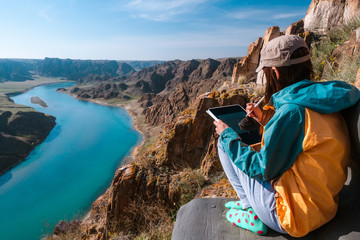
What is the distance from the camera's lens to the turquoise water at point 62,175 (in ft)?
84.3

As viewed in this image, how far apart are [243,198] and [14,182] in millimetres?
44599

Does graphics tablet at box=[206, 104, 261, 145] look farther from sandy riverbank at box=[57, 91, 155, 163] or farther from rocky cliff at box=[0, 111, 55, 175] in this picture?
rocky cliff at box=[0, 111, 55, 175]

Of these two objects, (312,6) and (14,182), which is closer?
(312,6)

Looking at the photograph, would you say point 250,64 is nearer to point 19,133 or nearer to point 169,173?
point 169,173

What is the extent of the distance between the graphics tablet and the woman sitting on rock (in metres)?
0.70

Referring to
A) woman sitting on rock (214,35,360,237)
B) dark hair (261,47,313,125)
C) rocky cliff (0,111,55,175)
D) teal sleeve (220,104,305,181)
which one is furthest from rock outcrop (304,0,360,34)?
rocky cliff (0,111,55,175)

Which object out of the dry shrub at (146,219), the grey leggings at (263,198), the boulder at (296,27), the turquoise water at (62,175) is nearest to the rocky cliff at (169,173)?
the dry shrub at (146,219)

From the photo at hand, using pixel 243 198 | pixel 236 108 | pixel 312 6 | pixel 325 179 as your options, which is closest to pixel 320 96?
pixel 325 179

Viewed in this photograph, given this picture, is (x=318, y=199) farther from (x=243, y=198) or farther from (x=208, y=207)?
(x=208, y=207)

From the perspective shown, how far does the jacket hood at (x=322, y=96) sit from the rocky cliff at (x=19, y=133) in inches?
2000

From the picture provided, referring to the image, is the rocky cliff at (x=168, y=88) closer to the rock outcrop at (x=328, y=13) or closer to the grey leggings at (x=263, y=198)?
the rock outcrop at (x=328, y=13)

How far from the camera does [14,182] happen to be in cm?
3488

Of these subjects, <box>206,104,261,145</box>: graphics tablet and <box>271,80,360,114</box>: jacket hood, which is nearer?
<box>271,80,360,114</box>: jacket hood

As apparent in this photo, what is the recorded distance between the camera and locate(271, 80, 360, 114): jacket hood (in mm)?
1311
